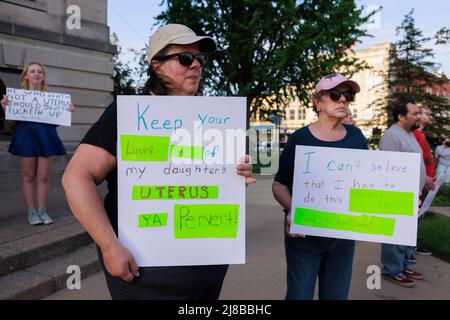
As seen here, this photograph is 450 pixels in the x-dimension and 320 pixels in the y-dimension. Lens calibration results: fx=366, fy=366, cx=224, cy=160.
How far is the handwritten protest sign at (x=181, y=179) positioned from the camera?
4.71ft

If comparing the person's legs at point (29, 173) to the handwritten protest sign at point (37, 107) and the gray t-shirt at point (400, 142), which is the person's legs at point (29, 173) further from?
the gray t-shirt at point (400, 142)

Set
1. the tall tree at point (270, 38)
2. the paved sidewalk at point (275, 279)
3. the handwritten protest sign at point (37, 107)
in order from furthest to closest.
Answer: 1. the tall tree at point (270, 38)
2. the handwritten protest sign at point (37, 107)
3. the paved sidewalk at point (275, 279)

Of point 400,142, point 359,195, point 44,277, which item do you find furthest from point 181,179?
point 400,142

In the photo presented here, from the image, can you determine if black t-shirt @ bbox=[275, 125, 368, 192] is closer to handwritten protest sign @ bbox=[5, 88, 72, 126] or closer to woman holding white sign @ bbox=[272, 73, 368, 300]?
woman holding white sign @ bbox=[272, 73, 368, 300]

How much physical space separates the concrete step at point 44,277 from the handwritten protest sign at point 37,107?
60.0 inches

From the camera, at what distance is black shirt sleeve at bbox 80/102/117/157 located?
1.35 meters

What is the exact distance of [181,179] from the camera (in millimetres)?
1504

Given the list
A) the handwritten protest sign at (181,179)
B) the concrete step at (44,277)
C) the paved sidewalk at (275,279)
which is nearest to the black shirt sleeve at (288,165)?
the handwritten protest sign at (181,179)

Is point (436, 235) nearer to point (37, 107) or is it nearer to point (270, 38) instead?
point (37, 107)

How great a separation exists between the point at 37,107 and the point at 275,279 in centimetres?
319

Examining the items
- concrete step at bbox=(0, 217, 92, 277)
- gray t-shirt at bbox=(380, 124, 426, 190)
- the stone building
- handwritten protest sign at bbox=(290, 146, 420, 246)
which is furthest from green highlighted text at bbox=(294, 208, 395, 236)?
the stone building

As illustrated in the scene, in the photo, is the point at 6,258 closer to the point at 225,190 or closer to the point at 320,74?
the point at 225,190

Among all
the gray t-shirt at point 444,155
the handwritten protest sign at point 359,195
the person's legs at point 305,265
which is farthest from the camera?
the gray t-shirt at point 444,155

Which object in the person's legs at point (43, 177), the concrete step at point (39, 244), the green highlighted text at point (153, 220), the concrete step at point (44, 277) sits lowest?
the concrete step at point (44, 277)
